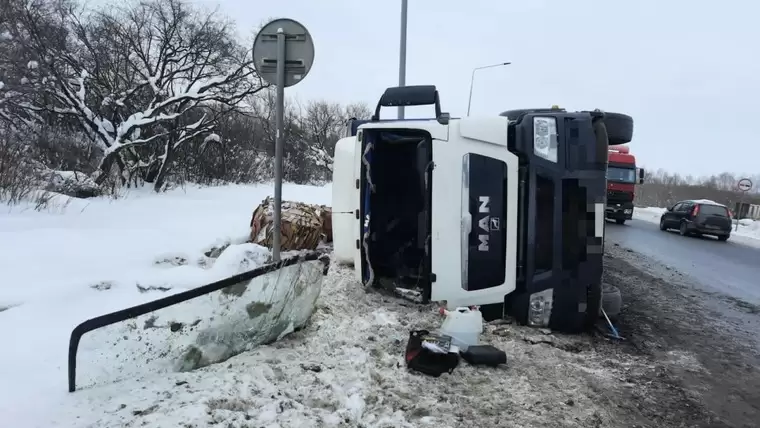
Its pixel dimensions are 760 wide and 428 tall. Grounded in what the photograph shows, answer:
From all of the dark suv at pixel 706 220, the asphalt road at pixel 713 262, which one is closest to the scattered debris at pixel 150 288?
the asphalt road at pixel 713 262

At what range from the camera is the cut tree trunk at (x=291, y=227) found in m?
7.67

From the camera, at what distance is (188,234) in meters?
7.39

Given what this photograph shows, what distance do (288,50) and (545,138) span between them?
2675mm

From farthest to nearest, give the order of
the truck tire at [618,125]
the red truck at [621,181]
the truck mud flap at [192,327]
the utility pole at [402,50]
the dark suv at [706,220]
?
the red truck at [621,181], the dark suv at [706,220], the utility pole at [402,50], the truck tire at [618,125], the truck mud flap at [192,327]

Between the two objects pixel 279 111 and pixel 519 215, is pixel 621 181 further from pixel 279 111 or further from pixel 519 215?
pixel 279 111

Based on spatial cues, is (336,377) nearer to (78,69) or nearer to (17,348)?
(17,348)

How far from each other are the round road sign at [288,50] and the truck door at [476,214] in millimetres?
1634

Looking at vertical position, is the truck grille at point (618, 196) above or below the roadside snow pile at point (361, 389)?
above

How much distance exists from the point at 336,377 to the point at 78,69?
1496 cm

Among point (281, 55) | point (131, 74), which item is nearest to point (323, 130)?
point (131, 74)

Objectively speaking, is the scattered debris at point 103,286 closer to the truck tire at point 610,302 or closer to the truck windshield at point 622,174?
the truck tire at point 610,302

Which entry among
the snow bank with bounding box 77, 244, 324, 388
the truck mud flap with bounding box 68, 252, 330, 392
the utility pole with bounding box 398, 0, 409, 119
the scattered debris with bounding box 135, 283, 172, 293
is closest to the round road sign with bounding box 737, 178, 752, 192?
the utility pole with bounding box 398, 0, 409, 119

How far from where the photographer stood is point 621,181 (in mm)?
21922

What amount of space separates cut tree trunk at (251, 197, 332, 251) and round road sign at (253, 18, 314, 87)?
3146mm
